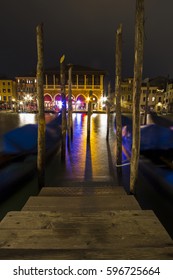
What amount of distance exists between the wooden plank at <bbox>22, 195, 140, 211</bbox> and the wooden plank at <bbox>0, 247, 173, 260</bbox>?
115cm

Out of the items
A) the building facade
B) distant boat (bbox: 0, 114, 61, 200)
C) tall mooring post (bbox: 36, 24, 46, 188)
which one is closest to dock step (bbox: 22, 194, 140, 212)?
tall mooring post (bbox: 36, 24, 46, 188)

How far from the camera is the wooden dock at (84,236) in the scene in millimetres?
1904

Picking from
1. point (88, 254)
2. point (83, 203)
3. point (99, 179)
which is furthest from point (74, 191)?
point (88, 254)

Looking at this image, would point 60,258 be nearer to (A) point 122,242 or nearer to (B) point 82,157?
(A) point 122,242

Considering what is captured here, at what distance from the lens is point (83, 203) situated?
339cm

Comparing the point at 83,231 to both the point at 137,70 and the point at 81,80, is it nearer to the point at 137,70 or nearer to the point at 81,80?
the point at 137,70

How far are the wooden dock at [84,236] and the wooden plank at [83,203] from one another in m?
0.48

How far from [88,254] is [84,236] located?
0.32 meters

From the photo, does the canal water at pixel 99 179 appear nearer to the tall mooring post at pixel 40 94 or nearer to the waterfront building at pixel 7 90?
the tall mooring post at pixel 40 94

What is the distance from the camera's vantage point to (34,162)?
6.79 m

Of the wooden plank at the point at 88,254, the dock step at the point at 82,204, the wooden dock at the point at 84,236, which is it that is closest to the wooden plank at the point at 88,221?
the wooden dock at the point at 84,236

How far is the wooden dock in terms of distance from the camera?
190 cm

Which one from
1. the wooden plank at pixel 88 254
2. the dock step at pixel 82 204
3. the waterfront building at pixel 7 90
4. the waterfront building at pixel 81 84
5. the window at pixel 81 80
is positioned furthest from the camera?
the waterfront building at pixel 7 90
